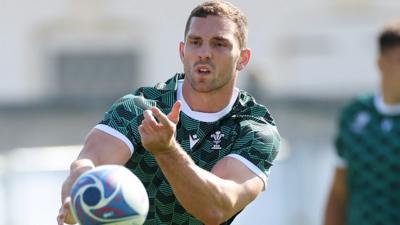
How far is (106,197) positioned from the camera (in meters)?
7.44

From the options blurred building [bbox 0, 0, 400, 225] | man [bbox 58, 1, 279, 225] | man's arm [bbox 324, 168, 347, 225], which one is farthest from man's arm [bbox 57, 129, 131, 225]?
blurred building [bbox 0, 0, 400, 225]

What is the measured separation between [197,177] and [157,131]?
0.38m

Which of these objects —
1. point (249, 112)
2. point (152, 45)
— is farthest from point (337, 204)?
point (152, 45)

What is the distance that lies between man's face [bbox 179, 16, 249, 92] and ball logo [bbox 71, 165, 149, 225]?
1.00m

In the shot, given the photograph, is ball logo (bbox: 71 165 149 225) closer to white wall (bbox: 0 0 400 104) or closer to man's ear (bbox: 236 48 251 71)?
man's ear (bbox: 236 48 251 71)

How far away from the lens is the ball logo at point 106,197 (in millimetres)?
7434

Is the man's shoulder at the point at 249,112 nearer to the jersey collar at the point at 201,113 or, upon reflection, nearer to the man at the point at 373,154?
the jersey collar at the point at 201,113

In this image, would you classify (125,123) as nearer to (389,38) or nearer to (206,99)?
(206,99)

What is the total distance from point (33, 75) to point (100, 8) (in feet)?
6.00

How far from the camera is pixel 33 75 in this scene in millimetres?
28750

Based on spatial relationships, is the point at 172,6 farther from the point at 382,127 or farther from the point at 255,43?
the point at 382,127

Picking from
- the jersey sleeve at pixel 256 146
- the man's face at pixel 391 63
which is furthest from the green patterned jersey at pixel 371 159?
the jersey sleeve at pixel 256 146

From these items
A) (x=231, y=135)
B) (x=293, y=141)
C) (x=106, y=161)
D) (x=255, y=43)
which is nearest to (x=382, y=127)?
(x=231, y=135)

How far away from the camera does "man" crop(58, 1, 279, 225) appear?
8148 millimetres
